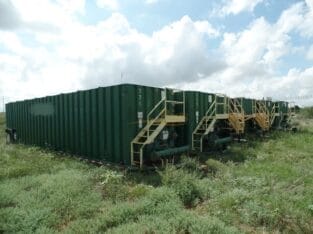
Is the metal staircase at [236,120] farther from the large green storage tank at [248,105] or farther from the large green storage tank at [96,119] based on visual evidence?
the large green storage tank at [96,119]

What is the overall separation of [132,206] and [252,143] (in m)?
10.8

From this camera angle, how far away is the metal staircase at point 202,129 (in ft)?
41.7

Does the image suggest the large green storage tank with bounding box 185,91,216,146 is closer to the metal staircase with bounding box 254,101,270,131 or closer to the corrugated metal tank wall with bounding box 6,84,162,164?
the corrugated metal tank wall with bounding box 6,84,162,164

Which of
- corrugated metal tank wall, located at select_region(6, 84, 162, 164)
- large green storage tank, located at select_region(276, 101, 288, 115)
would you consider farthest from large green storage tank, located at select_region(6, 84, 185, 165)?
large green storage tank, located at select_region(276, 101, 288, 115)

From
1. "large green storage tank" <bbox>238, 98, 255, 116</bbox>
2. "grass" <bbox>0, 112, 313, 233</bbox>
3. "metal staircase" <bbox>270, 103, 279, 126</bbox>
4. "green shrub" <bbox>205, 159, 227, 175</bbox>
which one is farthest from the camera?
"metal staircase" <bbox>270, 103, 279, 126</bbox>

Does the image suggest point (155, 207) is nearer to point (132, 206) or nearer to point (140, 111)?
point (132, 206)

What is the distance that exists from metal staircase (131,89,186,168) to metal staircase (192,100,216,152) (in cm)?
155

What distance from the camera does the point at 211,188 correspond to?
732 centimetres

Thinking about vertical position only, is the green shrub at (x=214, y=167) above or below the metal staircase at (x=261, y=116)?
below

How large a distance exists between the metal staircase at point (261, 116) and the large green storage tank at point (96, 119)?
1050 cm

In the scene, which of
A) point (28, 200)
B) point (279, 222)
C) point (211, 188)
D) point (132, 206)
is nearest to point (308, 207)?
point (279, 222)

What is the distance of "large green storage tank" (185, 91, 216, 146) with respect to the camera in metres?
12.2

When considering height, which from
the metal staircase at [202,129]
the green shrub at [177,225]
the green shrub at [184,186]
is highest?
the metal staircase at [202,129]

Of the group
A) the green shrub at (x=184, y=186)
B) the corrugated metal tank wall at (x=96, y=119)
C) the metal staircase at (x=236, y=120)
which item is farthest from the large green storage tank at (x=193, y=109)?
the green shrub at (x=184, y=186)
